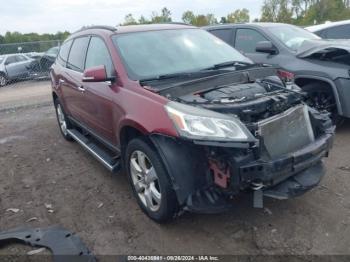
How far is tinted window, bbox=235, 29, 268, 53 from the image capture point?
6671 millimetres

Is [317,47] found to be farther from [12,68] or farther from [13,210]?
[12,68]

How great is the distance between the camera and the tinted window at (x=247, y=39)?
6.67m

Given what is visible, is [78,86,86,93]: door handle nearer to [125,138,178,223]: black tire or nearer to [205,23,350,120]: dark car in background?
[125,138,178,223]: black tire

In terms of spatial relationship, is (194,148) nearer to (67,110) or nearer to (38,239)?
(38,239)

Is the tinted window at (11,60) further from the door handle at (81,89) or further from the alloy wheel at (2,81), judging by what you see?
the door handle at (81,89)

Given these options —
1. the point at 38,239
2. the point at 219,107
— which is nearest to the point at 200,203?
the point at 219,107

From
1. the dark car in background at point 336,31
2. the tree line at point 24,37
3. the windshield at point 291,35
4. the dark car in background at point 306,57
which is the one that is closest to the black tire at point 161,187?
the dark car in background at point 306,57

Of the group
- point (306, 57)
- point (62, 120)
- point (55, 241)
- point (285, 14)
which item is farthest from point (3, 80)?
point (285, 14)

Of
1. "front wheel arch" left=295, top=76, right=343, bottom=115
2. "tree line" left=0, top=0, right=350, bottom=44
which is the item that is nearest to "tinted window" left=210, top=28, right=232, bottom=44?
"front wheel arch" left=295, top=76, right=343, bottom=115

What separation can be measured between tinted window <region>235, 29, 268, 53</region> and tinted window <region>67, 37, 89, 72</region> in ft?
10.1

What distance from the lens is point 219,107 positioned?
10.1 feet

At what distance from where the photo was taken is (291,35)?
6.64 meters

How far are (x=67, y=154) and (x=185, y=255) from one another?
10.6ft

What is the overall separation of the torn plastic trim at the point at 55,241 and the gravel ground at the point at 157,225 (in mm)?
98
